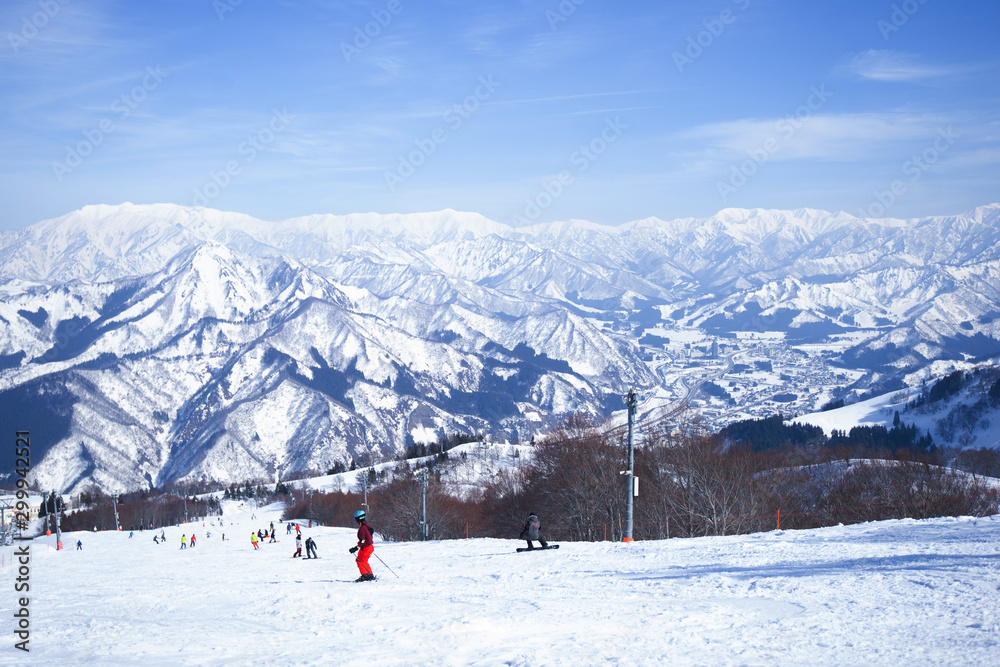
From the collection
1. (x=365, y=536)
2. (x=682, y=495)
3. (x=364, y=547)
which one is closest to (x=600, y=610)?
(x=365, y=536)

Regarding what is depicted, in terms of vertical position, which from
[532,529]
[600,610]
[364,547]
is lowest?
[600,610]

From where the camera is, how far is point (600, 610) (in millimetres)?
14688

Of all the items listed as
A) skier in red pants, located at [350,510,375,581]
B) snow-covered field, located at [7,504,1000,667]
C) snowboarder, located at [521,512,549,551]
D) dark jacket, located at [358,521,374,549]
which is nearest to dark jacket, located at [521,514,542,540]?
snowboarder, located at [521,512,549,551]

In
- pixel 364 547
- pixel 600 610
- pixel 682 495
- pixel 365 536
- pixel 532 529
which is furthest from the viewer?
pixel 682 495

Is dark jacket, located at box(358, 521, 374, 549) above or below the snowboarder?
above

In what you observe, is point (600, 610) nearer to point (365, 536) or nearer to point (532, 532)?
point (365, 536)

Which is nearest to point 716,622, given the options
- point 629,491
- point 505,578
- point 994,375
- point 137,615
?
point 505,578

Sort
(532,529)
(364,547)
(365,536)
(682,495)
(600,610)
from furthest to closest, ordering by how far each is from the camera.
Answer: (682,495)
(532,529)
(364,547)
(365,536)
(600,610)

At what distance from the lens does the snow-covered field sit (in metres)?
11.6

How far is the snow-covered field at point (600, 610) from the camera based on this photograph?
1160 centimetres

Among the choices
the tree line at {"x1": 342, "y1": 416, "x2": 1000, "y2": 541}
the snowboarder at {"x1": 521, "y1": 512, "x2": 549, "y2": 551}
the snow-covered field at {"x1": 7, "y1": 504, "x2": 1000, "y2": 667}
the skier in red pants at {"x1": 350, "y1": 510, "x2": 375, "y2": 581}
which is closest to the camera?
the snow-covered field at {"x1": 7, "y1": 504, "x2": 1000, "y2": 667}

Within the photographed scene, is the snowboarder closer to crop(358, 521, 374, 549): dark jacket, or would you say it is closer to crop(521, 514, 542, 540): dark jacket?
crop(521, 514, 542, 540): dark jacket

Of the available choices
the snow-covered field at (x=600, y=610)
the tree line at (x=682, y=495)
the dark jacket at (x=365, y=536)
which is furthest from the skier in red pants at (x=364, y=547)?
the tree line at (x=682, y=495)

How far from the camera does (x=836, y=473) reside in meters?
76.8
